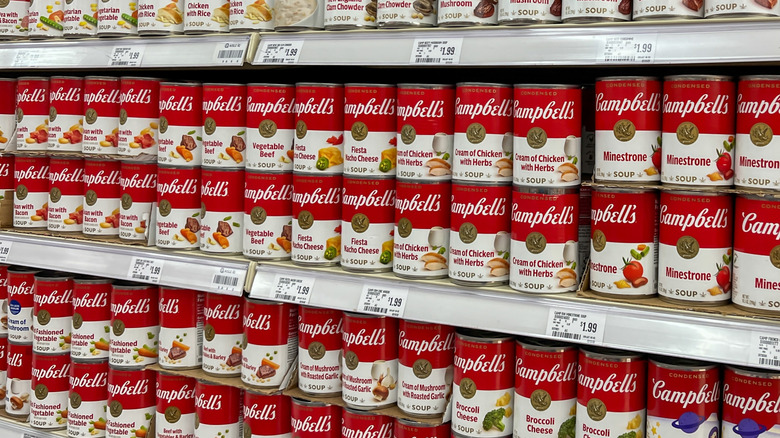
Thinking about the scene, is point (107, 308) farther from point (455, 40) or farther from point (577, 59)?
point (577, 59)

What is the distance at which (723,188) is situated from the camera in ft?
4.13

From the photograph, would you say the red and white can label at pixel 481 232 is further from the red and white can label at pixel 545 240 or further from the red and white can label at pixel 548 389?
the red and white can label at pixel 548 389

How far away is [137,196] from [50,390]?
528mm

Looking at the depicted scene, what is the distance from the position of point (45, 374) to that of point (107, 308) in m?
0.24

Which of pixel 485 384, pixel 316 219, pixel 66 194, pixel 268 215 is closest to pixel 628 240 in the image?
pixel 485 384

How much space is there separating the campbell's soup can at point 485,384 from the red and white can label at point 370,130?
0.36 meters

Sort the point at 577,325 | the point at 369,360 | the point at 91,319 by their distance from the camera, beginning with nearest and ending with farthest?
the point at 577,325 < the point at 369,360 < the point at 91,319

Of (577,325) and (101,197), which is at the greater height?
(101,197)

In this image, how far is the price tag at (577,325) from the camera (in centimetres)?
131

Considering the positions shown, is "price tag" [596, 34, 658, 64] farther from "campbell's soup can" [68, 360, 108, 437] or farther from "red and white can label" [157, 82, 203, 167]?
"campbell's soup can" [68, 360, 108, 437]

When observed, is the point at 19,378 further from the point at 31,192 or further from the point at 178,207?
the point at 178,207

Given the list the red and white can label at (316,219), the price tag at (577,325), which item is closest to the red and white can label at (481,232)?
the price tag at (577,325)

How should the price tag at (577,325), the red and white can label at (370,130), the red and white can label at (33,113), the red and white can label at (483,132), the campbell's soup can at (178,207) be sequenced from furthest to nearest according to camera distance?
the red and white can label at (33,113)
the campbell's soup can at (178,207)
the red and white can label at (370,130)
the red and white can label at (483,132)
the price tag at (577,325)

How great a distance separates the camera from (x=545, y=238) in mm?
1383
